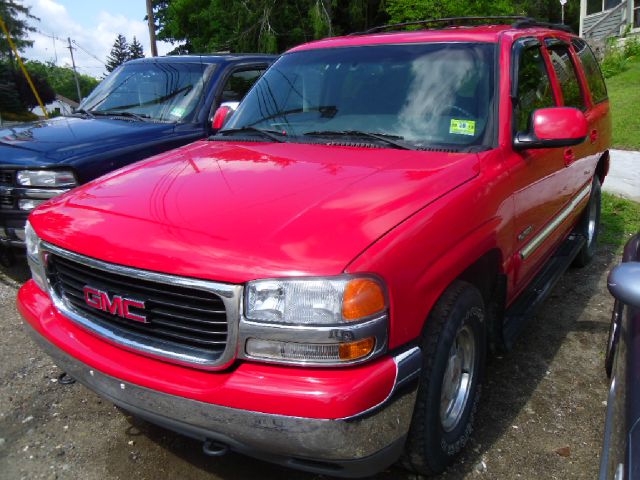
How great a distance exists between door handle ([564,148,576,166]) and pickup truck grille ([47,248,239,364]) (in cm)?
270

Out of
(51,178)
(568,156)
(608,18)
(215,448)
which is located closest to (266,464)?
(215,448)

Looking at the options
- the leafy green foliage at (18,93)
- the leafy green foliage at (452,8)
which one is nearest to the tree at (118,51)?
the leafy green foliage at (18,93)

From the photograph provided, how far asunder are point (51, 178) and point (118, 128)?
2.84 feet

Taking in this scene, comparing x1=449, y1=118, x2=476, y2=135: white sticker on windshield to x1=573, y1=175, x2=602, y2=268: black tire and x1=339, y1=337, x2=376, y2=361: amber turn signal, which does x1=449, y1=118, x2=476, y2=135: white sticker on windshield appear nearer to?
x1=339, y1=337, x2=376, y2=361: amber turn signal

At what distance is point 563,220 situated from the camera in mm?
4082

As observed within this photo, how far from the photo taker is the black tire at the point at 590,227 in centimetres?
498

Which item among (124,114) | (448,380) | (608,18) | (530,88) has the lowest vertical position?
(448,380)

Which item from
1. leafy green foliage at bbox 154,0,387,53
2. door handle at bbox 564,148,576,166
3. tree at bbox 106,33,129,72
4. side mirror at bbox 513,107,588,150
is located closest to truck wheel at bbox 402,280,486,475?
side mirror at bbox 513,107,588,150

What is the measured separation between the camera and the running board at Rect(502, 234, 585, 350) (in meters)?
3.13

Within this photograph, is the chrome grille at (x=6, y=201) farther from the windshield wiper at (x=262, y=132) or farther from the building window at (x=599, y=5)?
the building window at (x=599, y=5)

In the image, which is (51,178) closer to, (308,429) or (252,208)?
(252,208)

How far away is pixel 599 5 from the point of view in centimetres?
2789

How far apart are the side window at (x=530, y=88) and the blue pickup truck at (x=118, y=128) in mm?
2924

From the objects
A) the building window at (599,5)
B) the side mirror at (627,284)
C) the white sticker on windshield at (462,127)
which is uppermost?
the building window at (599,5)
